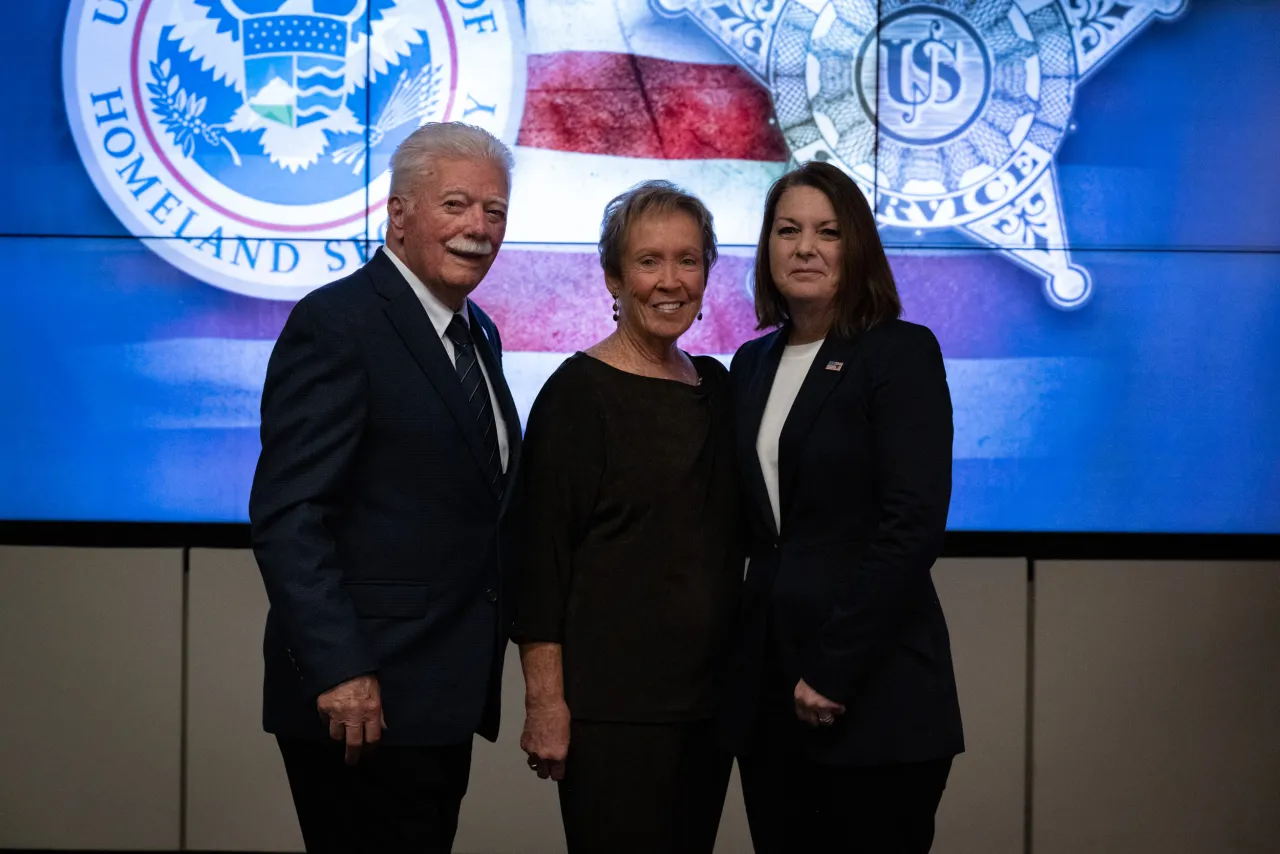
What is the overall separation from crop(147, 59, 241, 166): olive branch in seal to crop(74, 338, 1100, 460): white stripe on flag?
1.98 feet

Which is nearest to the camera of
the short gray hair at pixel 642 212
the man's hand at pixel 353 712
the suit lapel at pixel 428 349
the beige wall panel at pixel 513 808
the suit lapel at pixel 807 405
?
the man's hand at pixel 353 712

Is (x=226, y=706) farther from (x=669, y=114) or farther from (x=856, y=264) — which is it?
(x=856, y=264)

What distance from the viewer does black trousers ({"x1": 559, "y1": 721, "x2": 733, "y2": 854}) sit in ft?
7.04

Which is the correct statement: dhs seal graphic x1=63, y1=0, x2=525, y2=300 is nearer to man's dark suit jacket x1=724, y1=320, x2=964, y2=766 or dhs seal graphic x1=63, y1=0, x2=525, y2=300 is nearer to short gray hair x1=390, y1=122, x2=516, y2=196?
short gray hair x1=390, y1=122, x2=516, y2=196

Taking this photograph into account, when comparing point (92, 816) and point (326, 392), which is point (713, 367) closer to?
point (326, 392)

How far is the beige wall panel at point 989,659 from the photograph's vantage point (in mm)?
3719

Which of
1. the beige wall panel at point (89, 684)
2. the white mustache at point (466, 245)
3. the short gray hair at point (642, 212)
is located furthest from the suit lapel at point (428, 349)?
the beige wall panel at point (89, 684)

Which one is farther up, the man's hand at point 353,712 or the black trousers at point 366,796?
the man's hand at point 353,712

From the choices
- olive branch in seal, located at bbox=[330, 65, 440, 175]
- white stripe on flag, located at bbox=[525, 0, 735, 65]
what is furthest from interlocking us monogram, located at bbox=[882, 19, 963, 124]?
olive branch in seal, located at bbox=[330, 65, 440, 175]

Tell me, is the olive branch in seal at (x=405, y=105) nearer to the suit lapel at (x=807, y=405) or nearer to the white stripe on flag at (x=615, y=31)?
the white stripe on flag at (x=615, y=31)

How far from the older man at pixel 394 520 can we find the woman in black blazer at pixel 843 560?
0.48m

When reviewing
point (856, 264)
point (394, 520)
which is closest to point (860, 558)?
point (856, 264)

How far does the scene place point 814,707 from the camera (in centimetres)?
208

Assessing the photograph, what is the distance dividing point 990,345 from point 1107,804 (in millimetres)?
1471
